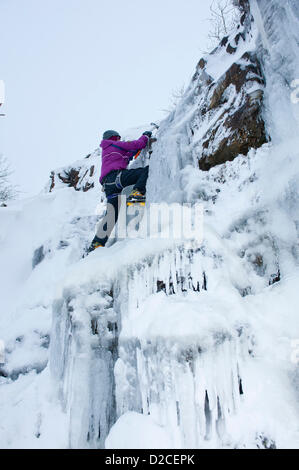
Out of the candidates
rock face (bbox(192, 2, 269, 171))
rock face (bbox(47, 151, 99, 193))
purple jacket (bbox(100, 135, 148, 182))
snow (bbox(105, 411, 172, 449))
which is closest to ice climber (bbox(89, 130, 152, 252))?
purple jacket (bbox(100, 135, 148, 182))

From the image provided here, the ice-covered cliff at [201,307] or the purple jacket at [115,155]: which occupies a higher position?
the purple jacket at [115,155]

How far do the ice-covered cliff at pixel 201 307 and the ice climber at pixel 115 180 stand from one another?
217mm

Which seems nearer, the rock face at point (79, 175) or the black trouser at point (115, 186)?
the black trouser at point (115, 186)

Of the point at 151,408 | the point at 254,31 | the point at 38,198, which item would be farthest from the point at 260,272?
the point at 38,198

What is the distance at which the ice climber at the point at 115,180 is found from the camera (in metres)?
4.65

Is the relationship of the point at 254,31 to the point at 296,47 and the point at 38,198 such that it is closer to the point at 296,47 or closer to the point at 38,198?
the point at 296,47

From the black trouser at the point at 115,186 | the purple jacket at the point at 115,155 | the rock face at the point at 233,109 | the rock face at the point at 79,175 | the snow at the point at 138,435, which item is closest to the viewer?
the snow at the point at 138,435

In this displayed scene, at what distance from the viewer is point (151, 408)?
2.25 m

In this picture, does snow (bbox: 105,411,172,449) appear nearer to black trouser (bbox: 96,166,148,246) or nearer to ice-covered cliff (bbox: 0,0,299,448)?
ice-covered cliff (bbox: 0,0,299,448)

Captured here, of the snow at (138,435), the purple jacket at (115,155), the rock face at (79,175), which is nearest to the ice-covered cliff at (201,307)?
the snow at (138,435)

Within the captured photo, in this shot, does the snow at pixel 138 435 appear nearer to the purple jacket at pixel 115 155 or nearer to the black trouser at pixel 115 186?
the black trouser at pixel 115 186

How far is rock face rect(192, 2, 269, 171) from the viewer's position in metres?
4.00

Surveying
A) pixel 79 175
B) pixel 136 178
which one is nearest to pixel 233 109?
pixel 136 178
